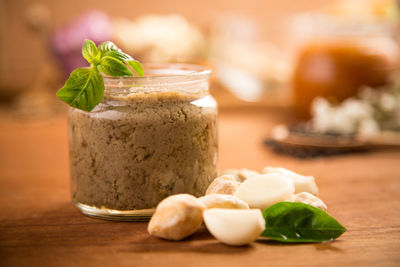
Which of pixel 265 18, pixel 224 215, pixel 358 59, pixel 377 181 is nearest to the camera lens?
pixel 224 215

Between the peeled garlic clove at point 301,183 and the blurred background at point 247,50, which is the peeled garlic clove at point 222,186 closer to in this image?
the peeled garlic clove at point 301,183

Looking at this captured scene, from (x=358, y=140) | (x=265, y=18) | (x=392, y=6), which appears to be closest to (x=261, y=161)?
(x=358, y=140)

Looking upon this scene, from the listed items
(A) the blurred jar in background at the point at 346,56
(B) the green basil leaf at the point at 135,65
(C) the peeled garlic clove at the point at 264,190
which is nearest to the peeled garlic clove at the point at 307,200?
(C) the peeled garlic clove at the point at 264,190

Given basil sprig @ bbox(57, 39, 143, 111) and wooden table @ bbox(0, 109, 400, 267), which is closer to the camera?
wooden table @ bbox(0, 109, 400, 267)

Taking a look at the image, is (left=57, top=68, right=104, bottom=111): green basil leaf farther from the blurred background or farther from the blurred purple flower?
the blurred purple flower

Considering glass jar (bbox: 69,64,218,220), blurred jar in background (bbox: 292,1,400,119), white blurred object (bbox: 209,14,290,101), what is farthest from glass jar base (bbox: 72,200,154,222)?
white blurred object (bbox: 209,14,290,101)

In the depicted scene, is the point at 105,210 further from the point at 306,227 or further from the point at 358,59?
the point at 358,59

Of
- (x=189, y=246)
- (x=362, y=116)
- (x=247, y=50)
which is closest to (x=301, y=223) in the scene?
(x=189, y=246)
